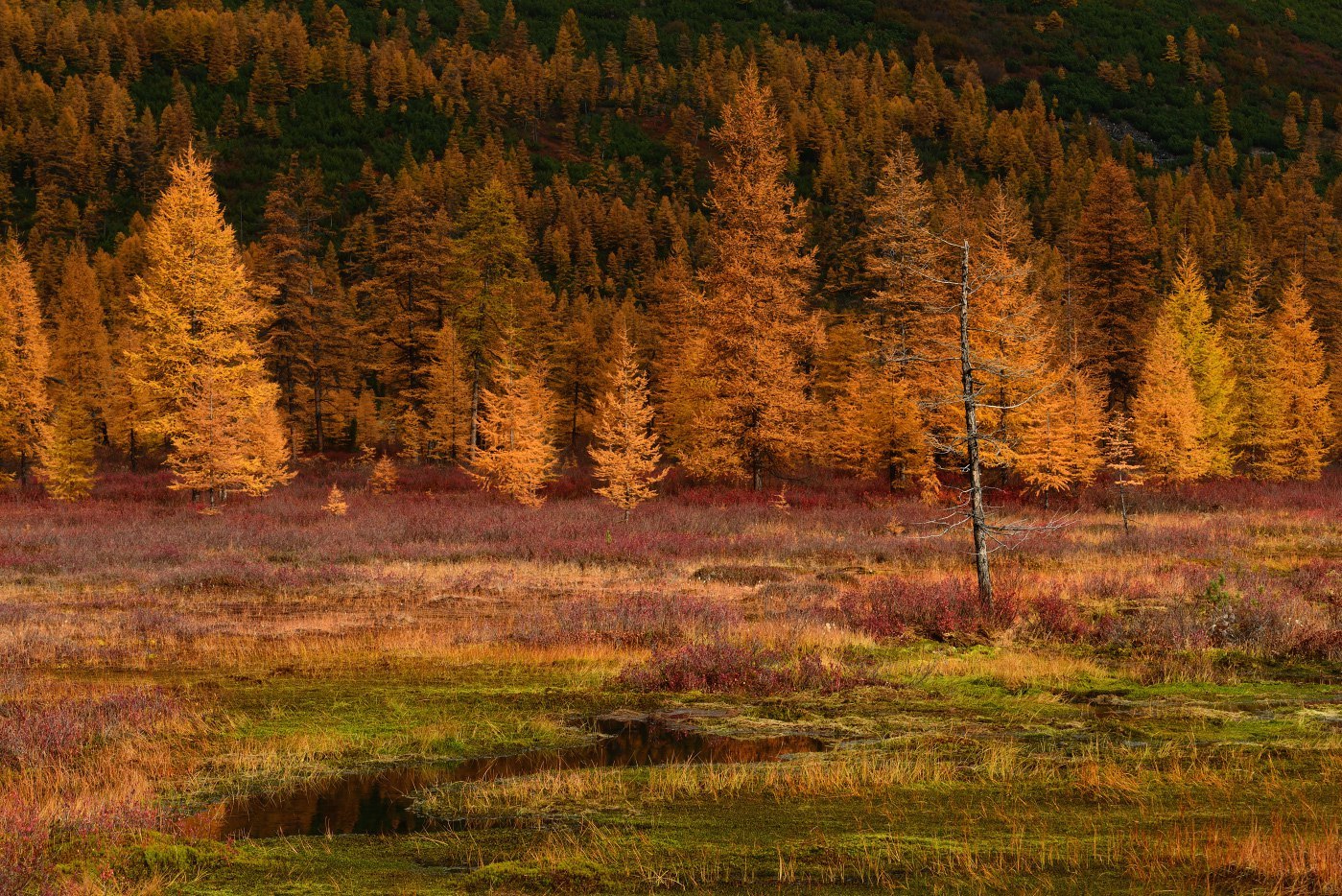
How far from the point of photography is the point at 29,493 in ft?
126

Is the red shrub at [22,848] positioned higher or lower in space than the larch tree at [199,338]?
lower

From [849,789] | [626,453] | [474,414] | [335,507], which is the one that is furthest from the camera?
[474,414]

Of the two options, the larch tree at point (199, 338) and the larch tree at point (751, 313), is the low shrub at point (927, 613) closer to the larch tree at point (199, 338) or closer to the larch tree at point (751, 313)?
the larch tree at point (751, 313)

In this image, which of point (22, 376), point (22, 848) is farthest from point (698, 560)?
point (22, 376)

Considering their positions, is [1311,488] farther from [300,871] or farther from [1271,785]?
[300,871]

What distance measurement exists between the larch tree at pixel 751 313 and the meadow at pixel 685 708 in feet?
30.6

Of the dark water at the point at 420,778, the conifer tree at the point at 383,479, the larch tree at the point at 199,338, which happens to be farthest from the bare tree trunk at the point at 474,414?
the dark water at the point at 420,778

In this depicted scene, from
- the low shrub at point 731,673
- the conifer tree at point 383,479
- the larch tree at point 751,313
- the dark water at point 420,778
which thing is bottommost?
the dark water at point 420,778

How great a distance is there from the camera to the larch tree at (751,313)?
3594 cm

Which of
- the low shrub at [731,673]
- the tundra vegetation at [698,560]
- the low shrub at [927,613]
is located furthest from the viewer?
the low shrub at [927,613]

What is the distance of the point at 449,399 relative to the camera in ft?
165

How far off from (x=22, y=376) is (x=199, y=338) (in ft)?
32.8

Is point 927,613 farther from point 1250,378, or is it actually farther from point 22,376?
point 1250,378

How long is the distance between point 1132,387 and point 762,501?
1961 cm
